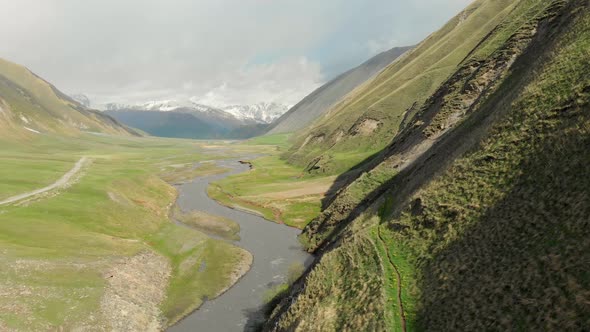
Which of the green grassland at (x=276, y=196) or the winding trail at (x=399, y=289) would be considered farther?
the green grassland at (x=276, y=196)

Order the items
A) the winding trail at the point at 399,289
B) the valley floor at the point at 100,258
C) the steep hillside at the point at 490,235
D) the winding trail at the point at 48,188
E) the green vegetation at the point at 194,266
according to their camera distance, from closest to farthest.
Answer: the steep hillside at the point at 490,235 < the winding trail at the point at 399,289 < the valley floor at the point at 100,258 < the green vegetation at the point at 194,266 < the winding trail at the point at 48,188

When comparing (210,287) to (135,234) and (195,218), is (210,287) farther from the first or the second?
(195,218)

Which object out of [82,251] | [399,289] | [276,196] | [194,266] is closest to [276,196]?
[276,196]

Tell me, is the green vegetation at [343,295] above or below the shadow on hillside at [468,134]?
below

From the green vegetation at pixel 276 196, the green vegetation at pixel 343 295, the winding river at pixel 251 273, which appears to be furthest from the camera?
the green vegetation at pixel 276 196

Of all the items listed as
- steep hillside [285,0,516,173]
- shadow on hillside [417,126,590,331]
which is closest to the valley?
shadow on hillside [417,126,590,331]

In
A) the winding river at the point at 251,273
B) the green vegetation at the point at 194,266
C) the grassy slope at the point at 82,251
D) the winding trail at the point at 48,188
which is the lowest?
the winding river at the point at 251,273

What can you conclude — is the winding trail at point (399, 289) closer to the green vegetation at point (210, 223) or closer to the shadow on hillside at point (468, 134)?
the shadow on hillside at point (468, 134)

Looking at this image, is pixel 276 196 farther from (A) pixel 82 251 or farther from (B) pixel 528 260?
(B) pixel 528 260

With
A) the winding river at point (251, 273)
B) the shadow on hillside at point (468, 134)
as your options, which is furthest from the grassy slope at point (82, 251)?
the shadow on hillside at point (468, 134)
